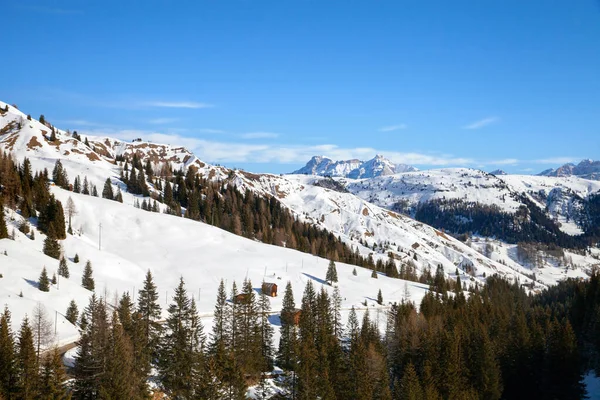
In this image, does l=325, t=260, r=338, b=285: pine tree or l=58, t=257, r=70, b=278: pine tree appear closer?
l=58, t=257, r=70, b=278: pine tree

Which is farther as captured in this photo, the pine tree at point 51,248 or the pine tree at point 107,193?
the pine tree at point 107,193

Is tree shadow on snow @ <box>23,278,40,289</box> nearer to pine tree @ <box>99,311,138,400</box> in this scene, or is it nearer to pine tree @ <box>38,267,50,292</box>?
pine tree @ <box>38,267,50,292</box>

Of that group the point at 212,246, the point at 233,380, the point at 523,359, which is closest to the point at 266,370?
the point at 233,380

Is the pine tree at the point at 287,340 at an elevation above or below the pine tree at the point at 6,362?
below

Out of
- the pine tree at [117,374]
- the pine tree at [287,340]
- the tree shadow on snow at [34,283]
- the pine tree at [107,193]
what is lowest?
the pine tree at [287,340]

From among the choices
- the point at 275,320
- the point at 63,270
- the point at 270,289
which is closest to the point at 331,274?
the point at 270,289

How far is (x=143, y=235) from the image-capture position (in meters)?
126

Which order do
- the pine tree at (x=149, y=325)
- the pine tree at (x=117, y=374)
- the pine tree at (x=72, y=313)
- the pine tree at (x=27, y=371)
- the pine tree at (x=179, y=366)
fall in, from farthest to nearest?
the pine tree at (x=72, y=313), the pine tree at (x=149, y=325), the pine tree at (x=179, y=366), the pine tree at (x=117, y=374), the pine tree at (x=27, y=371)

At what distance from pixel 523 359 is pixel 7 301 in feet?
268

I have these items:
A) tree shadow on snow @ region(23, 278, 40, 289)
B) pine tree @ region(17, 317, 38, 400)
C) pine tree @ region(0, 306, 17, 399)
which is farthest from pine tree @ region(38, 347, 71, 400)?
tree shadow on snow @ region(23, 278, 40, 289)

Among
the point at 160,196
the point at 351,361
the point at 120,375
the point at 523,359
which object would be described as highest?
the point at 160,196

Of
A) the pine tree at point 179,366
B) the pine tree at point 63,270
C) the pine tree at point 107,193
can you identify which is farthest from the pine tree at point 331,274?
the pine tree at point 107,193

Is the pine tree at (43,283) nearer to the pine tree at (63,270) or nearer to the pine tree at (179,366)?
the pine tree at (63,270)

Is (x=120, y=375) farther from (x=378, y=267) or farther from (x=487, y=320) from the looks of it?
(x=378, y=267)
